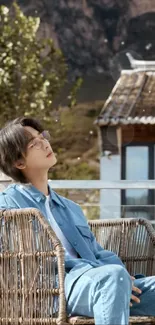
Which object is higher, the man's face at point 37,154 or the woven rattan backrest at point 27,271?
the man's face at point 37,154

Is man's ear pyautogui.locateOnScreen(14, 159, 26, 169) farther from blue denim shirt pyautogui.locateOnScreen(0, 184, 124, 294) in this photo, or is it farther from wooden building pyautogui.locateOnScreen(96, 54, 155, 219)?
wooden building pyautogui.locateOnScreen(96, 54, 155, 219)

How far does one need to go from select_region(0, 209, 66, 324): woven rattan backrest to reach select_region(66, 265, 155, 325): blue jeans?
0.05 m

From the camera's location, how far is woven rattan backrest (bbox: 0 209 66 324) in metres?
1.45

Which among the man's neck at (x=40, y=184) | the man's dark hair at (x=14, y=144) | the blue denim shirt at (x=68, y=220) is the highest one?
the man's dark hair at (x=14, y=144)

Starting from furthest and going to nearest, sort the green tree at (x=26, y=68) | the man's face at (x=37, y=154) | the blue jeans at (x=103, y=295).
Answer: the green tree at (x=26, y=68)
the man's face at (x=37, y=154)
the blue jeans at (x=103, y=295)

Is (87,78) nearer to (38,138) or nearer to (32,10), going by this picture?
(32,10)

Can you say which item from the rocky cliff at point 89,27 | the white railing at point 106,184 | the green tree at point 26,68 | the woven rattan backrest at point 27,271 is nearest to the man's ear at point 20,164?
the woven rattan backrest at point 27,271

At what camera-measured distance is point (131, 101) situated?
8.35 metres

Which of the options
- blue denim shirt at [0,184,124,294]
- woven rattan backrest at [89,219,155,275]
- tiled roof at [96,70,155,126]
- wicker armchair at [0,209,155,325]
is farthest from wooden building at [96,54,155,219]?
wicker armchair at [0,209,155,325]

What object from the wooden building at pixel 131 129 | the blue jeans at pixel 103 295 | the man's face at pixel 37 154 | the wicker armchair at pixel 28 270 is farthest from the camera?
the wooden building at pixel 131 129

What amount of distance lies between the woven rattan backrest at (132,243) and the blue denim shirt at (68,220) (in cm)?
18

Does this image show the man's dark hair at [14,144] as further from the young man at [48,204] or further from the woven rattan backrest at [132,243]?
the woven rattan backrest at [132,243]

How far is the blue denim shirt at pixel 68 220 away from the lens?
151 centimetres

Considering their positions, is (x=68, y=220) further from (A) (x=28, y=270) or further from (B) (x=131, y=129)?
(B) (x=131, y=129)
